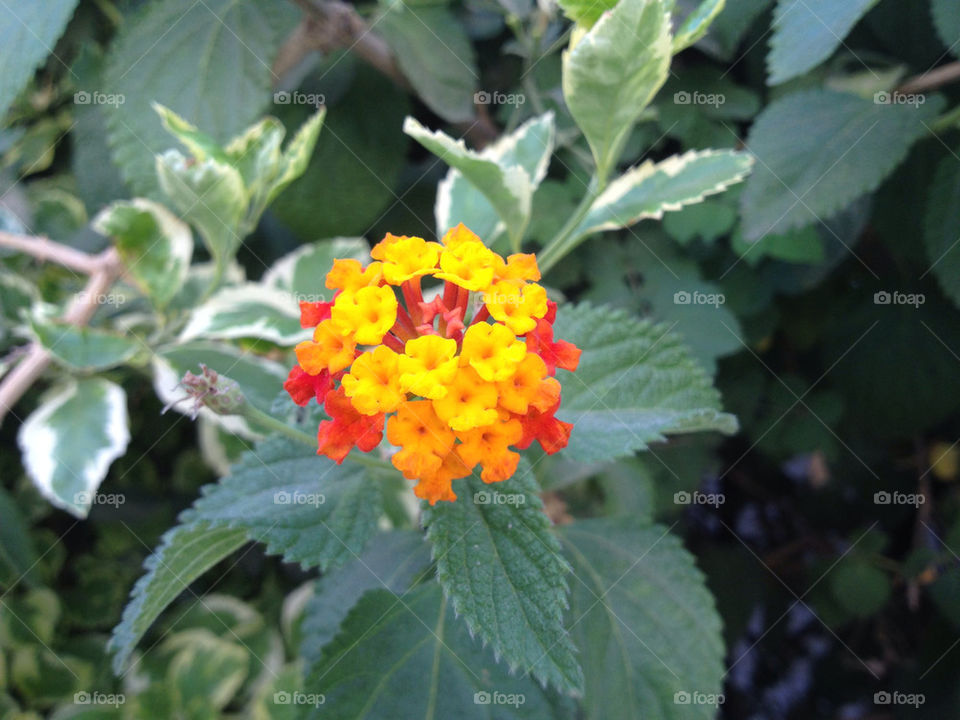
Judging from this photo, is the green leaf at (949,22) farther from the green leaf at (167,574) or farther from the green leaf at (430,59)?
the green leaf at (167,574)

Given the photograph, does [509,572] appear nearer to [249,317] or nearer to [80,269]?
[249,317]

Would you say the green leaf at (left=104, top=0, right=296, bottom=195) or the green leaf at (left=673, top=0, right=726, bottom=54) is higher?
the green leaf at (left=673, top=0, right=726, bottom=54)

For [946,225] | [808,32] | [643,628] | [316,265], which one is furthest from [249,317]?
[946,225]

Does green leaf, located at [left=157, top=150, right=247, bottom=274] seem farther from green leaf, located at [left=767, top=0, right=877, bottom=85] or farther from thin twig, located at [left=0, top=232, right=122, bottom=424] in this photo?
green leaf, located at [left=767, top=0, right=877, bottom=85]

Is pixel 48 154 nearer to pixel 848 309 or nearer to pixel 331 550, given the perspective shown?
pixel 331 550

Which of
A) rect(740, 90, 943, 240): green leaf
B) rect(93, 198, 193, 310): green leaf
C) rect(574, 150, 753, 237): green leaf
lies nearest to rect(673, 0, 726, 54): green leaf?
rect(574, 150, 753, 237): green leaf

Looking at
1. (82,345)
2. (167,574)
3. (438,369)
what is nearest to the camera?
(438,369)
